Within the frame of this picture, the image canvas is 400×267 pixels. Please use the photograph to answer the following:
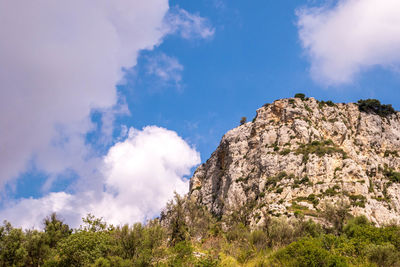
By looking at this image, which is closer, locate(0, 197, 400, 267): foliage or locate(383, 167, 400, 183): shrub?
locate(0, 197, 400, 267): foliage

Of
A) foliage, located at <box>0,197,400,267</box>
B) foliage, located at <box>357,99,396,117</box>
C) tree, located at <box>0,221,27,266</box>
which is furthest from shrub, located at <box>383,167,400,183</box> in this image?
tree, located at <box>0,221,27,266</box>

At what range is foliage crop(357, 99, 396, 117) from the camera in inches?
3376

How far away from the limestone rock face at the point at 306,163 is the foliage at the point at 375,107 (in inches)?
62.0

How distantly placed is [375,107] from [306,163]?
3931 centimetres

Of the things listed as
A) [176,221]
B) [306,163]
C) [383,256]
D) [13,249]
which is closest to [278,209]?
[306,163]

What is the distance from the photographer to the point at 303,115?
75812 mm

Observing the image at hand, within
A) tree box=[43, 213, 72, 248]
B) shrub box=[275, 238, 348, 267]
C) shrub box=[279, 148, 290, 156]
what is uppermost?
shrub box=[279, 148, 290, 156]

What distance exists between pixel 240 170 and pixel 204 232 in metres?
36.0

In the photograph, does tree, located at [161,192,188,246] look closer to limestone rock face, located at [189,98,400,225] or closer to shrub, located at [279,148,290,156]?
limestone rock face, located at [189,98,400,225]

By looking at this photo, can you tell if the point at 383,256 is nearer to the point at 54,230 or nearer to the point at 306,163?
the point at 54,230

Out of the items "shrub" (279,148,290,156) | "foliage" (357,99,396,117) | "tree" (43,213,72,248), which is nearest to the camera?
"tree" (43,213,72,248)

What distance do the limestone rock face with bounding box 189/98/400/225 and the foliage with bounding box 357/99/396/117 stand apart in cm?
157

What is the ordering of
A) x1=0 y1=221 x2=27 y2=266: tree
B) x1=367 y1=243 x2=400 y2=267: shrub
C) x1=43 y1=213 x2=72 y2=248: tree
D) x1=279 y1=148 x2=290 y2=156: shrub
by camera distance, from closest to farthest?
x1=367 y1=243 x2=400 y2=267: shrub < x1=0 y1=221 x2=27 y2=266: tree < x1=43 y1=213 x2=72 y2=248: tree < x1=279 y1=148 x2=290 y2=156: shrub

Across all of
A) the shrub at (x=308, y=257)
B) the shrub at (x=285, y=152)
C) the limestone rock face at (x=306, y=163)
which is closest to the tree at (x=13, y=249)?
the shrub at (x=308, y=257)
